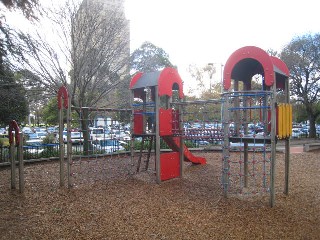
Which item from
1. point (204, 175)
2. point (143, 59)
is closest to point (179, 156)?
point (204, 175)

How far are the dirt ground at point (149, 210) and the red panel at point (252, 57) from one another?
264 cm

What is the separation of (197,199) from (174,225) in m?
1.78

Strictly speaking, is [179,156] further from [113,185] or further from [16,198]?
[16,198]

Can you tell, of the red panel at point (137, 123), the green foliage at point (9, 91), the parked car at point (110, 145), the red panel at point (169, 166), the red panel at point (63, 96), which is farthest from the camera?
the green foliage at point (9, 91)

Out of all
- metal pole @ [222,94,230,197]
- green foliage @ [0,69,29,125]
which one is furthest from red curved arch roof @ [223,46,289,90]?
green foliage @ [0,69,29,125]

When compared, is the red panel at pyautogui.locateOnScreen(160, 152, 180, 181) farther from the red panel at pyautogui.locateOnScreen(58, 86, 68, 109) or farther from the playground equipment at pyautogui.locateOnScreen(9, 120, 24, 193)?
the playground equipment at pyautogui.locateOnScreen(9, 120, 24, 193)

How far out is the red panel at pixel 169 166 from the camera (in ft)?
28.0

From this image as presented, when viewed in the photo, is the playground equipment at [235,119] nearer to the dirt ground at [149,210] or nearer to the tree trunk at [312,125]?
the dirt ground at [149,210]

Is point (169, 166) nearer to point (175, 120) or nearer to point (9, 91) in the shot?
point (175, 120)

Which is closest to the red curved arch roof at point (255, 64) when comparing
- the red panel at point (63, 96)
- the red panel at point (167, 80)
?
the red panel at point (167, 80)

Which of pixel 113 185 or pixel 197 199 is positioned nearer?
pixel 197 199

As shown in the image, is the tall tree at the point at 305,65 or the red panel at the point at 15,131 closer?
the red panel at the point at 15,131

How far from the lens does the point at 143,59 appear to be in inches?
663

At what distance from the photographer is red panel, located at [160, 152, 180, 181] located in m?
8.54
